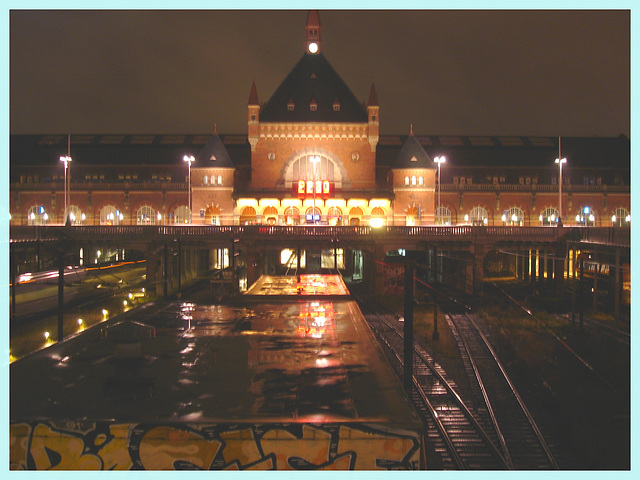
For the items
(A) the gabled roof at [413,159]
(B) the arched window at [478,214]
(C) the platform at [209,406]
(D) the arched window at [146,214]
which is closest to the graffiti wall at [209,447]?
(C) the platform at [209,406]

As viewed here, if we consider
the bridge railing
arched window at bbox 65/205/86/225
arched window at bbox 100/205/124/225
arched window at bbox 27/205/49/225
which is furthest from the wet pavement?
arched window at bbox 27/205/49/225

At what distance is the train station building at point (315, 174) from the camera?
6475cm

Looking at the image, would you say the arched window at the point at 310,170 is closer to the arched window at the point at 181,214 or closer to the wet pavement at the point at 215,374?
the arched window at the point at 181,214

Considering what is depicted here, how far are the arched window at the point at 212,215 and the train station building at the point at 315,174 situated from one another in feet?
0.45

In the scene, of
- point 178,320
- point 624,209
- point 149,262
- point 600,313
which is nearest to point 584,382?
point 600,313

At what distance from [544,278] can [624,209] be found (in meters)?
31.2

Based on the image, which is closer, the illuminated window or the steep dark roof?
the steep dark roof

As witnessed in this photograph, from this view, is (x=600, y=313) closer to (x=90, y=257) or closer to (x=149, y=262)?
(x=149, y=262)

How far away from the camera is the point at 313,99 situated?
66.8 meters

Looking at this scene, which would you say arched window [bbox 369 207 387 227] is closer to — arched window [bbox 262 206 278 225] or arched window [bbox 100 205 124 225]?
arched window [bbox 262 206 278 225]

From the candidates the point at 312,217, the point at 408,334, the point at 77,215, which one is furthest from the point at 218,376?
the point at 77,215

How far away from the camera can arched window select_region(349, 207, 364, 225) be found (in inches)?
2576

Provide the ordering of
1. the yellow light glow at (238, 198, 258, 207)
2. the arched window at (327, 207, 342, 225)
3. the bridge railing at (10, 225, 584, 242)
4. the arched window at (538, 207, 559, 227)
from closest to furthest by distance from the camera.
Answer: the bridge railing at (10, 225, 584, 242), the arched window at (327, 207, 342, 225), the yellow light glow at (238, 198, 258, 207), the arched window at (538, 207, 559, 227)

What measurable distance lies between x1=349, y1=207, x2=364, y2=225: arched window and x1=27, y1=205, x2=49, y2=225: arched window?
42.2m
